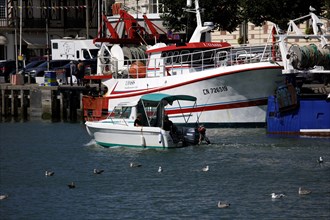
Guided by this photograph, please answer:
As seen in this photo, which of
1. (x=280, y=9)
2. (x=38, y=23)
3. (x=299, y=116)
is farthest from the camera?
(x=38, y=23)

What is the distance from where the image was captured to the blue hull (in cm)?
5022

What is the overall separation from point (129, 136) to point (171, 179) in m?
7.25

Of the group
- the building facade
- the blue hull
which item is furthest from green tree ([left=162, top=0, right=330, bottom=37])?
the building facade

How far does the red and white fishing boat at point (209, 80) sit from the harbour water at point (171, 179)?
208 centimetres

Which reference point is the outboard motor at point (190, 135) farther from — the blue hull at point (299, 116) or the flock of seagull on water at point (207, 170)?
the blue hull at point (299, 116)

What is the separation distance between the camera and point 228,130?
54.7 m

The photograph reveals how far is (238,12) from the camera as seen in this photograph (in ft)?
244

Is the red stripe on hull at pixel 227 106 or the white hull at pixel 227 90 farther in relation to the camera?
the red stripe on hull at pixel 227 106

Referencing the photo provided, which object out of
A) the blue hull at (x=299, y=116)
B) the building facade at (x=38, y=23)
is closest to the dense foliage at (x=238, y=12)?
the blue hull at (x=299, y=116)

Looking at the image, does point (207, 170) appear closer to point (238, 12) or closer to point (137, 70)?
point (137, 70)

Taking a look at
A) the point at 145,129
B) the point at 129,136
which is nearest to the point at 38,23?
the point at 129,136

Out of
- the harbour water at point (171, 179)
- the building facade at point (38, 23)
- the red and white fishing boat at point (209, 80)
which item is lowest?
the harbour water at point (171, 179)

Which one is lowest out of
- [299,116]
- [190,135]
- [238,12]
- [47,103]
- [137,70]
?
[47,103]

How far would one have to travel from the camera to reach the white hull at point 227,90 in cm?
5456
